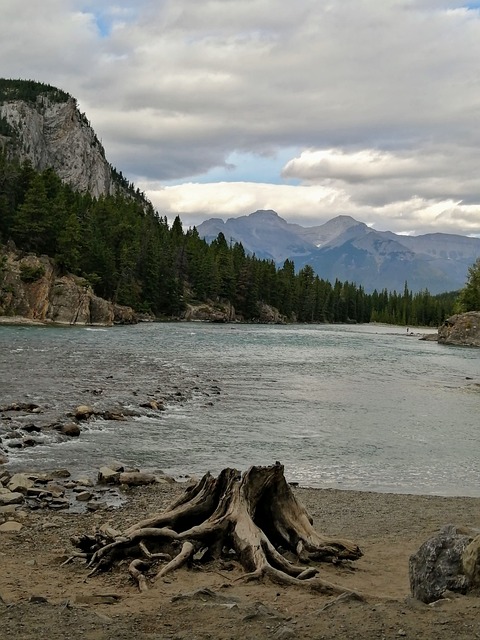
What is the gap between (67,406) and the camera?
88.7 ft

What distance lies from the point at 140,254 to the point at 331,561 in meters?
136

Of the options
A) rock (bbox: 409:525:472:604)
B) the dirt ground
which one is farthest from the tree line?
rock (bbox: 409:525:472:604)

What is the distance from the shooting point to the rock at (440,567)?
7320 millimetres

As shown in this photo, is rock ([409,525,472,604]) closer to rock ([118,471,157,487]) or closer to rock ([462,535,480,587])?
rock ([462,535,480,587])

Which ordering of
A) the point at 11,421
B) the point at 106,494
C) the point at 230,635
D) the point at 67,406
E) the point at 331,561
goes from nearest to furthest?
1. the point at 230,635
2. the point at 331,561
3. the point at 106,494
4. the point at 11,421
5. the point at 67,406

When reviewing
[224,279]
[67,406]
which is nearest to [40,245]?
[224,279]

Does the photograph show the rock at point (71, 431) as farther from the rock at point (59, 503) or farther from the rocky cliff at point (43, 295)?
the rocky cliff at point (43, 295)

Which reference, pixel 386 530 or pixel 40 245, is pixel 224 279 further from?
pixel 386 530

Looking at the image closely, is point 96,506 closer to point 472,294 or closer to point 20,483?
point 20,483

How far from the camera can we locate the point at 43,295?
305ft

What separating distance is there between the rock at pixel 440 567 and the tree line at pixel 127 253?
3958 inches

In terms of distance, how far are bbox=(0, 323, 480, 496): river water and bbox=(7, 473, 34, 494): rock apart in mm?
2409

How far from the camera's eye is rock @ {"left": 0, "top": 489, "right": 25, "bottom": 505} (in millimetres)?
13320

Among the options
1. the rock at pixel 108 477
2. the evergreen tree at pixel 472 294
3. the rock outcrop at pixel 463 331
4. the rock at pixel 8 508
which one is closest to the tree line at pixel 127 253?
the evergreen tree at pixel 472 294
